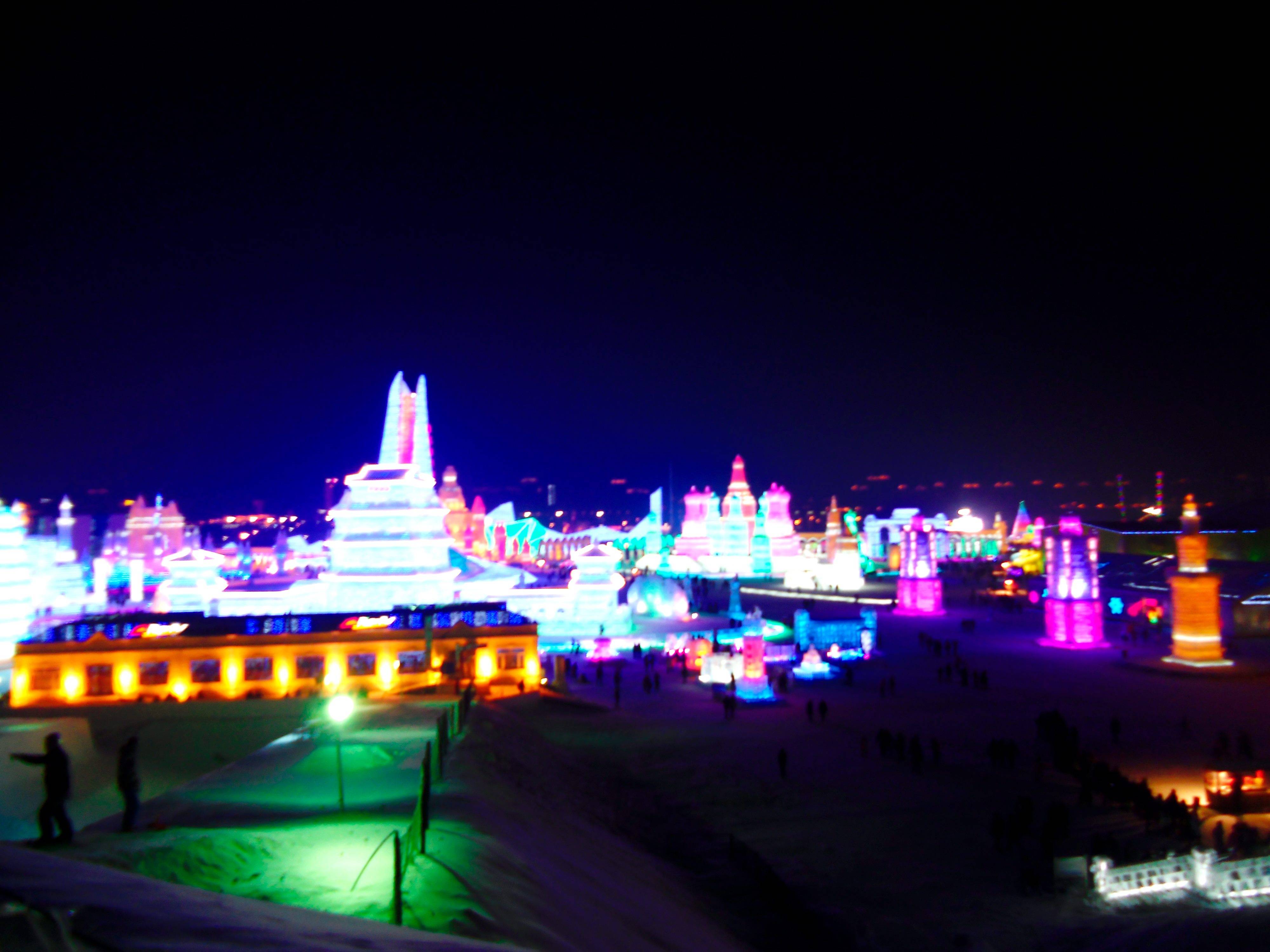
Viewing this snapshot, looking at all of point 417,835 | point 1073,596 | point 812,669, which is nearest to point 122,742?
point 417,835

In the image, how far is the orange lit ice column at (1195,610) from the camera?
32.7 m

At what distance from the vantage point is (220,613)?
3662cm

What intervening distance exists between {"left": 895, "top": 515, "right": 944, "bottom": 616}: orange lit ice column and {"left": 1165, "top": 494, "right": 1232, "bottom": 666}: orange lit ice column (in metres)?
15.5

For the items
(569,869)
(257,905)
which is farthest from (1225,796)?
(257,905)

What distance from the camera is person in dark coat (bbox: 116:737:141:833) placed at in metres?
9.38

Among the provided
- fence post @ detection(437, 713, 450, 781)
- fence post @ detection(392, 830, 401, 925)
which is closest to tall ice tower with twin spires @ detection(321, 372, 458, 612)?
fence post @ detection(437, 713, 450, 781)

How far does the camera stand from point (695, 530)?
249 feet

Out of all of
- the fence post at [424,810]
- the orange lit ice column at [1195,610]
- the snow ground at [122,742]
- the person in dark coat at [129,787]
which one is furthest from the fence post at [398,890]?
the orange lit ice column at [1195,610]

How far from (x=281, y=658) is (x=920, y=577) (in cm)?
3458

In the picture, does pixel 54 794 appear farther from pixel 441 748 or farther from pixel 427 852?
pixel 441 748

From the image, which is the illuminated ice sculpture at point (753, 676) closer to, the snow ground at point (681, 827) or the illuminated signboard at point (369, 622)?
the snow ground at point (681, 827)

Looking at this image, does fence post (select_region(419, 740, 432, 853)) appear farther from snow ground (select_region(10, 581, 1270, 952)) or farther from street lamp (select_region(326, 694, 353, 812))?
street lamp (select_region(326, 694, 353, 812))

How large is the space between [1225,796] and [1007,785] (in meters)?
3.60

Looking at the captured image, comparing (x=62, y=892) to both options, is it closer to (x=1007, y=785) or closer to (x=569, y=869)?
(x=569, y=869)
